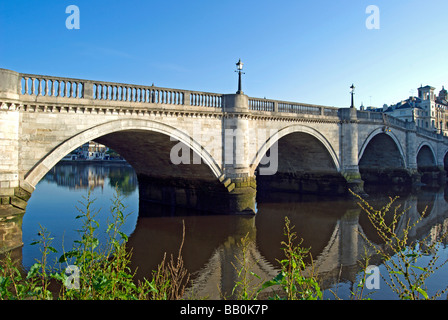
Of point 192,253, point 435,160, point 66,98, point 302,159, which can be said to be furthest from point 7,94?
point 435,160

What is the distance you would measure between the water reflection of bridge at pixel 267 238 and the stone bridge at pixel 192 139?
237 cm

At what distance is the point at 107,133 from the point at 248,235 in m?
7.62

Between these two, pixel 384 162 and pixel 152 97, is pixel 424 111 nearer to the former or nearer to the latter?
pixel 384 162

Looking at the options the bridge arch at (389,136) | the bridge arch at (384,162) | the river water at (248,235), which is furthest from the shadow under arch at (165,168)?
the bridge arch at (384,162)

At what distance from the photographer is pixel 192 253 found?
12.4 metres

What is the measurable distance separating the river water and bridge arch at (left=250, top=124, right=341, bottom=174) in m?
2.98

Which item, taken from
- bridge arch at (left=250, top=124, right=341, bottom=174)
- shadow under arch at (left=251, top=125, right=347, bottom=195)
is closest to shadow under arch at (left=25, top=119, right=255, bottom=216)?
bridge arch at (left=250, top=124, right=341, bottom=174)

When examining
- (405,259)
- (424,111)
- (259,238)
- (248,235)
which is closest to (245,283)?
(405,259)

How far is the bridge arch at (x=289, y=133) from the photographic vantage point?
19.8 metres

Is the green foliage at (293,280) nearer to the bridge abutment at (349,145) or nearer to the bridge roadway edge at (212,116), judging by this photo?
the bridge roadway edge at (212,116)

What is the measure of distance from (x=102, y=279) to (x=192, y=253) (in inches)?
356

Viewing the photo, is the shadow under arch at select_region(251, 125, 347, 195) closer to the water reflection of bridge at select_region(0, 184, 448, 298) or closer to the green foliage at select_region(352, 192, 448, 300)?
the water reflection of bridge at select_region(0, 184, 448, 298)

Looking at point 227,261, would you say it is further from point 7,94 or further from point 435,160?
point 435,160

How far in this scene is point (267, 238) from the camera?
14.3 meters
